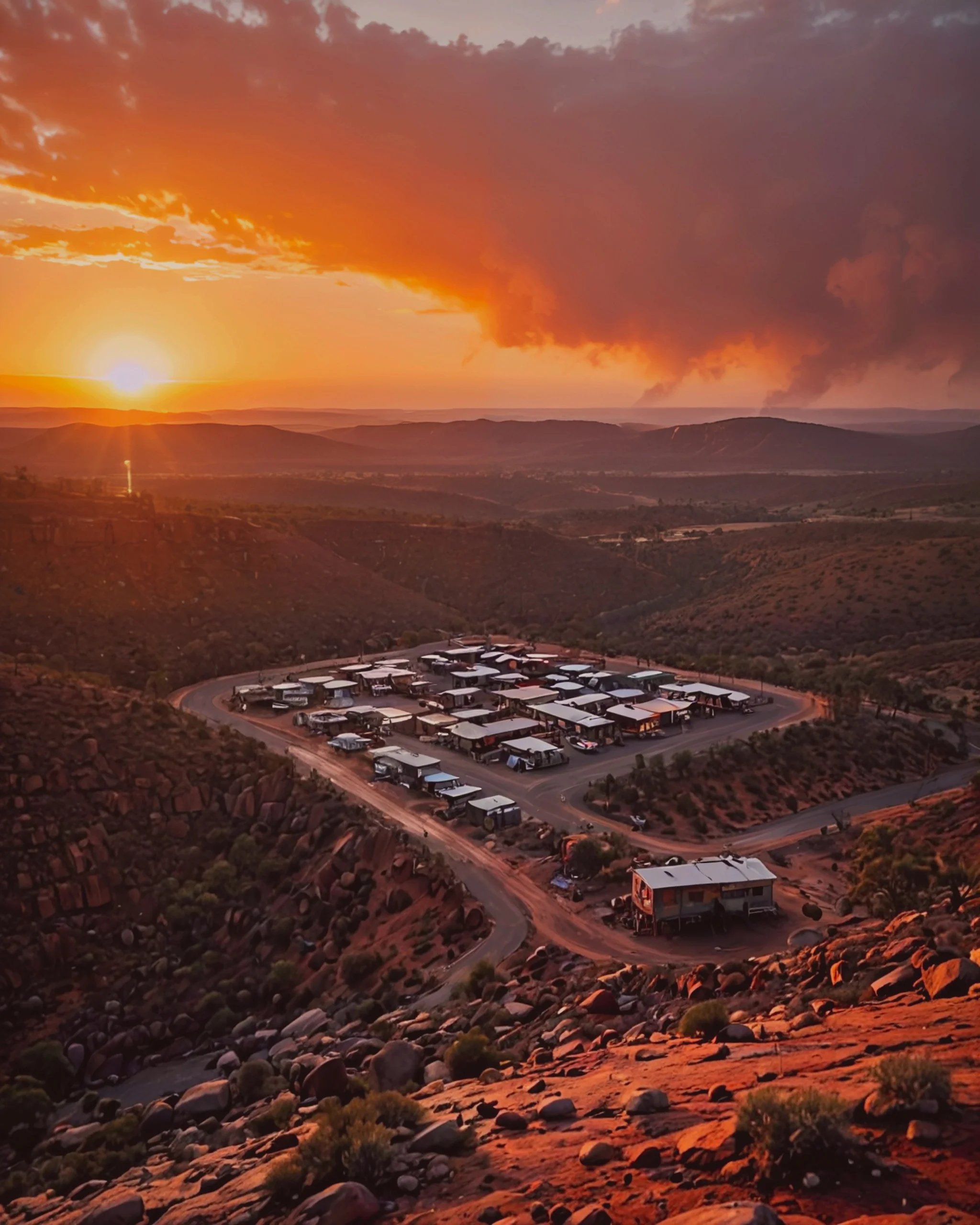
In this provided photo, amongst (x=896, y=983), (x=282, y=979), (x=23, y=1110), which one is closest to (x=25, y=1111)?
(x=23, y=1110)

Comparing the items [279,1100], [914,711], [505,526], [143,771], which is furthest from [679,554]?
[279,1100]

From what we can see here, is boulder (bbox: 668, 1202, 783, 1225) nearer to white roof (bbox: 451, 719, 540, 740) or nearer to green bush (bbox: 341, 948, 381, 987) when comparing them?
→ green bush (bbox: 341, 948, 381, 987)

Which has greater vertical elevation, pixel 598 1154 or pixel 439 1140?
pixel 598 1154

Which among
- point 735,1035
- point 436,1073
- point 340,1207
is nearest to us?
point 340,1207

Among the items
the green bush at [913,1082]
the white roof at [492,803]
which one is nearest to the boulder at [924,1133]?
the green bush at [913,1082]

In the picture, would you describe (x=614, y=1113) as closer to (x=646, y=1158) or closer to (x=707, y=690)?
(x=646, y=1158)

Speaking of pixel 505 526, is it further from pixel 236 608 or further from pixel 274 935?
pixel 274 935

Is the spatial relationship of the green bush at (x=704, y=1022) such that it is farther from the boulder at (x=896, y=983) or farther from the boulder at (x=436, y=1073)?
the boulder at (x=436, y=1073)

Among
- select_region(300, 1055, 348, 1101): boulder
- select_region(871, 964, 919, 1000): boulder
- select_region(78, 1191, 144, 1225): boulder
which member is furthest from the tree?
select_region(78, 1191, 144, 1225): boulder
